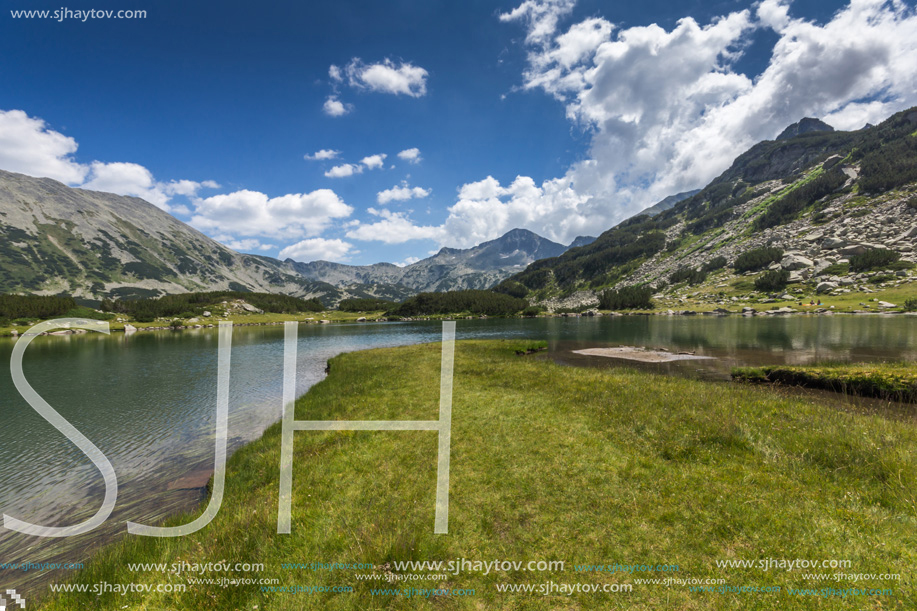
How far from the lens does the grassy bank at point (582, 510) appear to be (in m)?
6.48

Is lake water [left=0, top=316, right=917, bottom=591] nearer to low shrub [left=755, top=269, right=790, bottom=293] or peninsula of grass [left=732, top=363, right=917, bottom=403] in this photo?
peninsula of grass [left=732, top=363, right=917, bottom=403]

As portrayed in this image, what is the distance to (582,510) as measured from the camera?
916 cm

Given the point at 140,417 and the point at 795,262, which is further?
the point at 795,262

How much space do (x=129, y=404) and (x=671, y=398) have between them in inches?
1619

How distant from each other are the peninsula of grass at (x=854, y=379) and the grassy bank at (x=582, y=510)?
27.8 ft

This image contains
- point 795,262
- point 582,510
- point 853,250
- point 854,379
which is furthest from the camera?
point 795,262

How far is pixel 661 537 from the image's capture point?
780cm

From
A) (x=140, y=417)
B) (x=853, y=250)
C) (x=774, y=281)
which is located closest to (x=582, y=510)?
(x=140, y=417)

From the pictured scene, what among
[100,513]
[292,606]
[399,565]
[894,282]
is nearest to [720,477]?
[399,565]

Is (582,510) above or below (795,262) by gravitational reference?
below

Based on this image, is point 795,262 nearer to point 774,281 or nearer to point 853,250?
point 853,250

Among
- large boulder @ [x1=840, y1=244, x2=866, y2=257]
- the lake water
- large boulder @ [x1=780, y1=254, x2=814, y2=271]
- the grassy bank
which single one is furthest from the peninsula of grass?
large boulder @ [x1=840, y1=244, x2=866, y2=257]

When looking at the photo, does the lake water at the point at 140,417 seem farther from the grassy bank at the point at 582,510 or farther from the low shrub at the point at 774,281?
the low shrub at the point at 774,281

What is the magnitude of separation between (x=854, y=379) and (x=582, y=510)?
25.9 m
